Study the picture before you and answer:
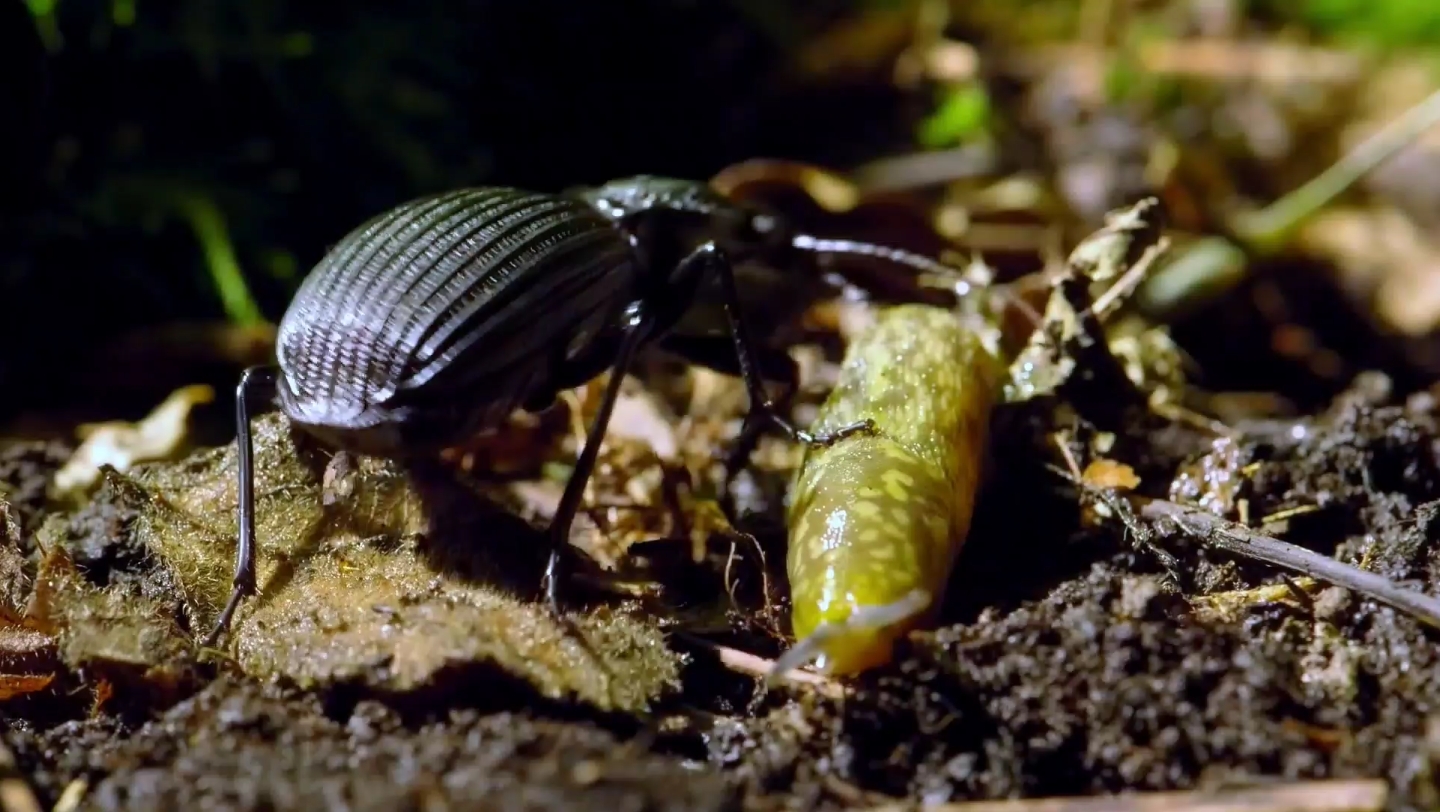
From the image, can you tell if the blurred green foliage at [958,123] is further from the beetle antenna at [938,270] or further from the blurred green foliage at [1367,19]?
the blurred green foliage at [1367,19]

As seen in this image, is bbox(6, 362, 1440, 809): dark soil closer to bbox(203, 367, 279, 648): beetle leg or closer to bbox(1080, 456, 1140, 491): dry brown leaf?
bbox(203, 367, 279, 648): beetle leg

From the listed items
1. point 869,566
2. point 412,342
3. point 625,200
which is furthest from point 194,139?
point 869,566

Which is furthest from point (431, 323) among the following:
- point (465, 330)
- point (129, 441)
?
point (129, 441)

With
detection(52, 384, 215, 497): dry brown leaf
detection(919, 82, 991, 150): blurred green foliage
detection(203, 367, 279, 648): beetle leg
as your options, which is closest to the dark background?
detection(919, 82, 991, 150): blurred green foliage

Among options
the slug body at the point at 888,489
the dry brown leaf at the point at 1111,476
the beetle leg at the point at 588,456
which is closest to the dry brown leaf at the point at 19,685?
the beetle leg at the point at 588,456

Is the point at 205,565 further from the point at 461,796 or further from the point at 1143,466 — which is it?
the point at 1143,466

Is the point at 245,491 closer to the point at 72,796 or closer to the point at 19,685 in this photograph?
the point at 19,685
